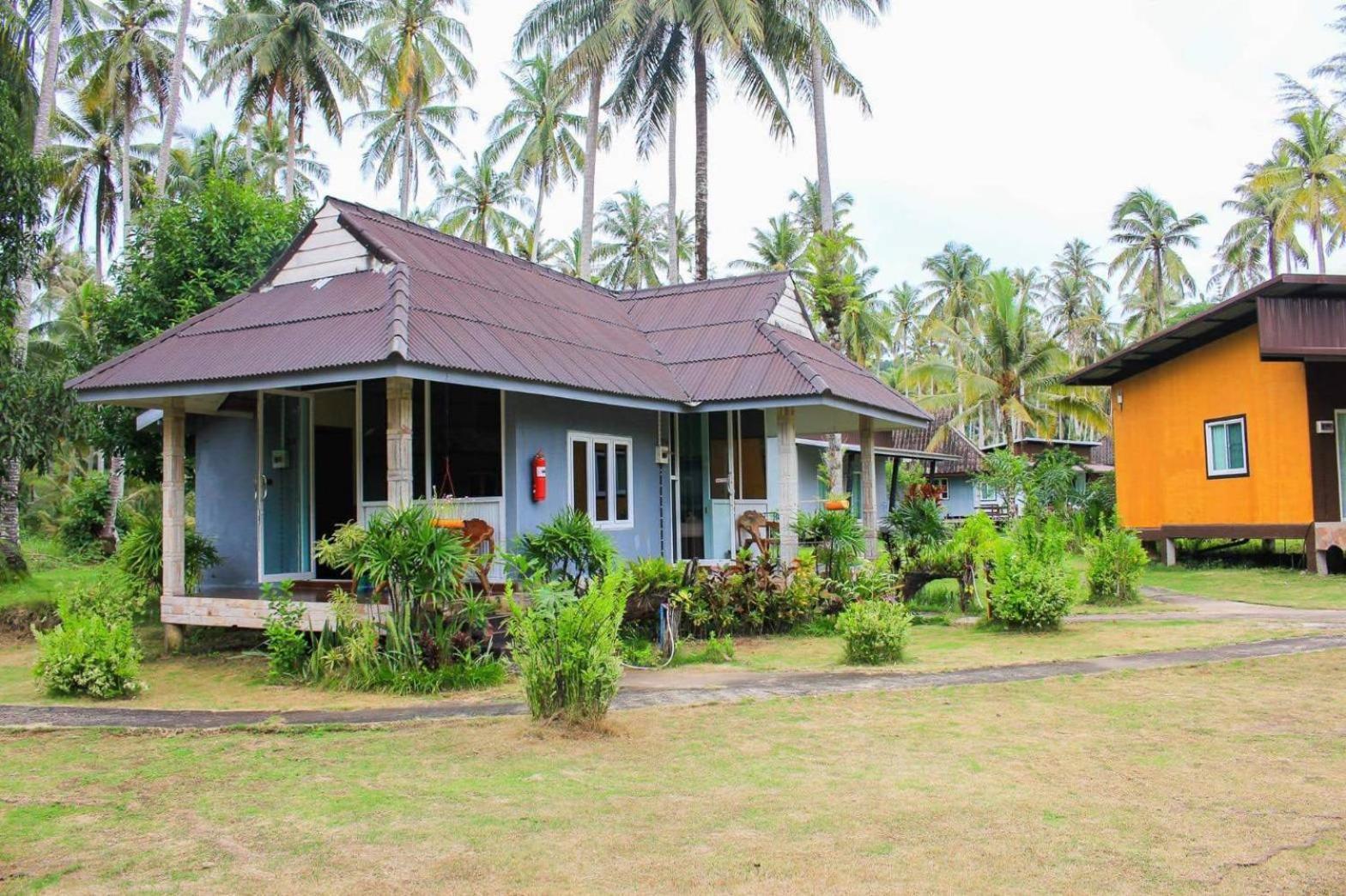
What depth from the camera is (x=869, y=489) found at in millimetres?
16688

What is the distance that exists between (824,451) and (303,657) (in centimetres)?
2063

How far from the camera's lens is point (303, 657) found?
10.4 m

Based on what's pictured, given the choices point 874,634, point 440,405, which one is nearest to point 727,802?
point 874,634

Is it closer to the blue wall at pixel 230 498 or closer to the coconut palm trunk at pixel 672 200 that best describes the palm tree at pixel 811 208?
the coconut palm trunk at pixel 672 200

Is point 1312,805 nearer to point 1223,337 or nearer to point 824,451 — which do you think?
point 1223,337

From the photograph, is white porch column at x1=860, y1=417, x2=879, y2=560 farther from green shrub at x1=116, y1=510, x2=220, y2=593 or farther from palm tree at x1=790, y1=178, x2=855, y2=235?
palm tree at x1=790, y1=178, x2=855, y2=235

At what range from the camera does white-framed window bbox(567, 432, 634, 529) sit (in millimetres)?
13242

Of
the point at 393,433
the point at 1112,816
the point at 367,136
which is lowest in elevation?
the point at 1112,816

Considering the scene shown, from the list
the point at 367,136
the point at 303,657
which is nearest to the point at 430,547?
the point at 303,657

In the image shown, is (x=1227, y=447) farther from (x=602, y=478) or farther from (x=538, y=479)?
(x=538, y=479)

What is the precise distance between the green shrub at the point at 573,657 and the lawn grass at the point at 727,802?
23cm

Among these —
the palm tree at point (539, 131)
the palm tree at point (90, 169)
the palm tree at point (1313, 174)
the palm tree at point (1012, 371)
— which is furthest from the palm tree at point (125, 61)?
the palm tree at point (1313, 174)

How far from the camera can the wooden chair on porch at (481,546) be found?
1024 centimetres

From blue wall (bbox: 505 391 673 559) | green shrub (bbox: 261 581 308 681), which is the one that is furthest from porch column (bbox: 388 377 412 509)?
blue wall (bbox: 505 391 673 559)
